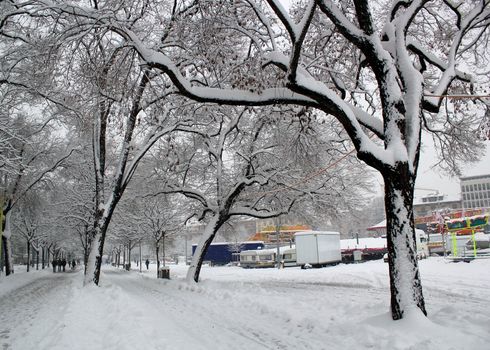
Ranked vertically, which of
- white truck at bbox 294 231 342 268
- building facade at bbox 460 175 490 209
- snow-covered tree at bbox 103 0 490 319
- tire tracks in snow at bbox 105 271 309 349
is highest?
building facade at bbox 460 175 490 209

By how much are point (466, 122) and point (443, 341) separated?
869 cm

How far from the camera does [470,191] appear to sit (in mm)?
124812

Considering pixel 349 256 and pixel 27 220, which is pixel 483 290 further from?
pixel 27 220

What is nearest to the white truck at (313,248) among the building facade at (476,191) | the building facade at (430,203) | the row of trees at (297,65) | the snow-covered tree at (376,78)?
the row of trees at (297,65)

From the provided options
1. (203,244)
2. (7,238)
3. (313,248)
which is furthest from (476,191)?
(7,238)

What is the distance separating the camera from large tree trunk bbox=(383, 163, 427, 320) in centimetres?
768

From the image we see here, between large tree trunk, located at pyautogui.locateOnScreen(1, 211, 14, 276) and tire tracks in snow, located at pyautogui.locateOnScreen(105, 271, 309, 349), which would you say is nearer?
tire tracks in snow, located at pyautogui.locateOnScreen(105, 271, 309, 349)

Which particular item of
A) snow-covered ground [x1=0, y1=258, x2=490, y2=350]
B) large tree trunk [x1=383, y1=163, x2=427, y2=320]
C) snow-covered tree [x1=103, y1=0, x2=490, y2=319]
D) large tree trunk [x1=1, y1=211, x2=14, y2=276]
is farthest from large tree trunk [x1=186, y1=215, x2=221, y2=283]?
large tree trunk [x1=1, y1=211, x2=14, y2=276]

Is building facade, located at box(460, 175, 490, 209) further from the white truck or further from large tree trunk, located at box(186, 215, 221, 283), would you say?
large tree trunk, located at box(186, 215, 221, 283)

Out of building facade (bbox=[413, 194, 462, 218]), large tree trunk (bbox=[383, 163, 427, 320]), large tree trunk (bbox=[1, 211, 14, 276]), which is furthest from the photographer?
building facade (bbox=[413, 194, 462, 218])

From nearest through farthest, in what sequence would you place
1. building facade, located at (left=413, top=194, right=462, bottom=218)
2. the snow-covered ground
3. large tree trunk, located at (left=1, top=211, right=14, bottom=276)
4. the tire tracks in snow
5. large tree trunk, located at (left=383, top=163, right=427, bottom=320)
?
the snow-covered ground
the tire tracks in snow
large tree trunk, located at (left=383, top=163, right=427, bottom=320)
large tree trunk, located at (left=1, top=211, right=14, bottom=276)
building facade, located at (left=413, top=194, right=462, bottom=218)

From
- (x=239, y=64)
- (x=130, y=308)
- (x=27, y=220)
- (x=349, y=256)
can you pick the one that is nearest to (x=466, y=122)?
(x=239, y=64)

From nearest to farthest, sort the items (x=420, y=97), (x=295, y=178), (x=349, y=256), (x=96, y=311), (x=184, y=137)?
(x=420, y=97), (x=96, y=311), (x=295, y=178), (x=184, y=137), (x=349, y=256)

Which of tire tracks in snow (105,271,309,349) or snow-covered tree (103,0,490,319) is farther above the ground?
snow-covered tree (103,0,490,319)
